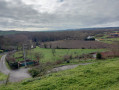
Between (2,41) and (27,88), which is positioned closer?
(27,88)

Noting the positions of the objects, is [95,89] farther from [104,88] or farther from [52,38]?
[52,38]

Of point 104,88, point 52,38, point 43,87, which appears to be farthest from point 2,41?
point 104,88

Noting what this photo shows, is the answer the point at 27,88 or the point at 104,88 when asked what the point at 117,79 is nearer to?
the point at 104,88

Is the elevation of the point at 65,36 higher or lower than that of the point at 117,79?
higher

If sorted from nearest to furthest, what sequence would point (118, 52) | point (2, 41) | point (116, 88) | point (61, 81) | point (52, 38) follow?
point (116, 88) → point (61, 81) → point (118, 52) → point (2, 41) → point (52, 38)

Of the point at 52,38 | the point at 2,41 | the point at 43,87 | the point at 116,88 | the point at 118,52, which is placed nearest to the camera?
the point at 116,88

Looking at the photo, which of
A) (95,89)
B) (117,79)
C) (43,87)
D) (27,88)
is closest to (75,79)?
(95,89)

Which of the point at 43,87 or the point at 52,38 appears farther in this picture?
the point at 52,38

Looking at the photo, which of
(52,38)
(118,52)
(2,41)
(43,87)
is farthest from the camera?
(52,38)

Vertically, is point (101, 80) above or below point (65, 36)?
below
